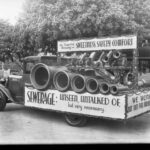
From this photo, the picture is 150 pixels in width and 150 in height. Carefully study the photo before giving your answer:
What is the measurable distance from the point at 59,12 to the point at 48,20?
671 millimetres

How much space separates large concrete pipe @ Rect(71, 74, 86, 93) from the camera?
19.0 ft

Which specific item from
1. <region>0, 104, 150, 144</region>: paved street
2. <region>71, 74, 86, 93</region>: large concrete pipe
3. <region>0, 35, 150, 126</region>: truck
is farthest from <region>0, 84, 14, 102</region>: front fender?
<region>71, 74, 86, 93</region>: large concrete pipe

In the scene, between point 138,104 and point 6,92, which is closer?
point 138,104

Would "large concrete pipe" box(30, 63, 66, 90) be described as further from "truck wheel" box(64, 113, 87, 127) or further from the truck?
"truck wheel" box(64, 113, 87, 127)

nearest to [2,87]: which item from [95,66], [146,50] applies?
[95,66]

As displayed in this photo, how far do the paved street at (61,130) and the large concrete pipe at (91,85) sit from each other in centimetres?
96

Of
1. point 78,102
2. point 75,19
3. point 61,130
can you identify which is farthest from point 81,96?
point 75,19

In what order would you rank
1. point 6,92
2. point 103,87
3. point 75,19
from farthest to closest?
point 75,19 < point 6,92 < point 103,87

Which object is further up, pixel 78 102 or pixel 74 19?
pixel 74 19

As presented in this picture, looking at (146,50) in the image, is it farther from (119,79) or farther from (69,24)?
(119,79)

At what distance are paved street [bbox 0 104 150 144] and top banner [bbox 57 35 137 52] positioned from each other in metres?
1.91

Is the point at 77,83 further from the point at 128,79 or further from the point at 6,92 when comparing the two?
the point at 6,92

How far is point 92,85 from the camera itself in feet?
18.8

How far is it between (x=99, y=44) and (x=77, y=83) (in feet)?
3.51
